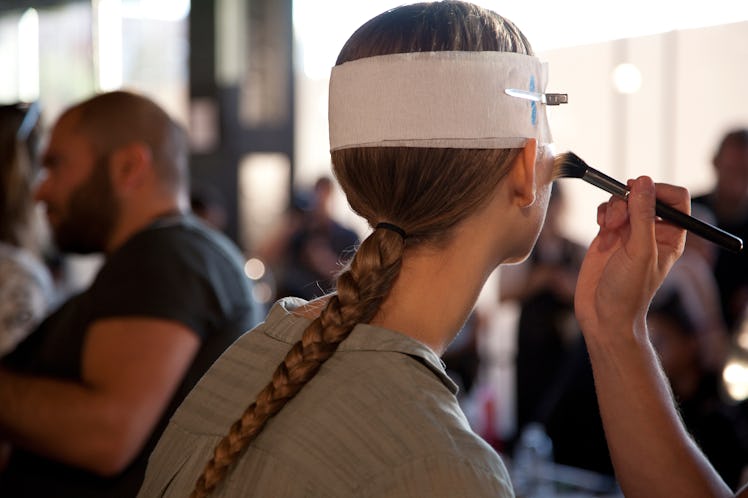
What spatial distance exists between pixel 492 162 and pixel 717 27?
4.04m

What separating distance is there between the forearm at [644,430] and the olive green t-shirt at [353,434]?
0.32 metres

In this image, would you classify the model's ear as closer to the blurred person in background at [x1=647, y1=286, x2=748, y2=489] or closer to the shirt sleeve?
the shirt sleeve

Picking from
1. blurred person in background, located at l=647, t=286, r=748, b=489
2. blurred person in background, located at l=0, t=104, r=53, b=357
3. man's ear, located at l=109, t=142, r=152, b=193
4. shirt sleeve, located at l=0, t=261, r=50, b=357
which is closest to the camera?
man's ear, located at l=109, t=142, r=152, b=193

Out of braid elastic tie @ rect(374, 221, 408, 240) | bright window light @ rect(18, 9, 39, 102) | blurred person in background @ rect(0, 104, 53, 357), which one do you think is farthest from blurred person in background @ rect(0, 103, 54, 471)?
bright window light @ rect(18, 9, 39, 102)

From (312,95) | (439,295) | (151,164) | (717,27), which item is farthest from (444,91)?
(312,95)

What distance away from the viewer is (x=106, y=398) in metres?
1.62

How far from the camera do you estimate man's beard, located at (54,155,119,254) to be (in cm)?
191

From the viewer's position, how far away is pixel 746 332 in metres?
2.85

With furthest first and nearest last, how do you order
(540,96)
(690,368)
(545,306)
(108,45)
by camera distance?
1. (108,45)
2. (545,306)
3. (690,368)
4. (540,96)

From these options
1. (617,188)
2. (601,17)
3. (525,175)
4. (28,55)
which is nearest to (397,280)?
(525,175)

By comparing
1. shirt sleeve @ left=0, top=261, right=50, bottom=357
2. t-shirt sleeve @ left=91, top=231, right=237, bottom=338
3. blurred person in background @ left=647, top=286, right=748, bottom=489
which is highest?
t-shirt sleeve @ left=91, top=231, right=237, bottom=338

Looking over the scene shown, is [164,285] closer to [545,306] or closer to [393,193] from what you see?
[393,193]

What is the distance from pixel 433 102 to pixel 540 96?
148mm

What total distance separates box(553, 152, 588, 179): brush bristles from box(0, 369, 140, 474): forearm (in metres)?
0.92
